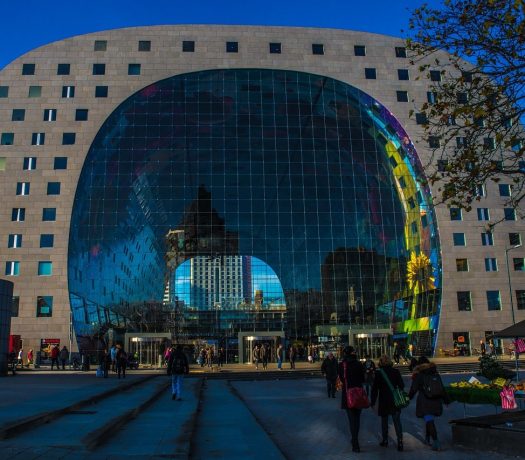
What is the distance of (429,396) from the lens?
411 inches

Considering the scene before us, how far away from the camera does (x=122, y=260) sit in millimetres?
54250

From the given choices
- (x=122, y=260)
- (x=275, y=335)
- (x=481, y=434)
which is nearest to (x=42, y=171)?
(x=122, y=260)

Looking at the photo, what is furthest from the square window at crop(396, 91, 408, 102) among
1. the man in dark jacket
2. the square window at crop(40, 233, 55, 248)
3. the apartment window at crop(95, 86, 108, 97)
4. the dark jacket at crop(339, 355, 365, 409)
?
the dark jacket at crop(339, 355, 365, 409)

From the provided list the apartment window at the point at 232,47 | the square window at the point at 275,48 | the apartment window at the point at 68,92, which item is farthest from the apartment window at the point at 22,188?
the square window at the point at 275,48

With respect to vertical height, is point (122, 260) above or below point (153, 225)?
below

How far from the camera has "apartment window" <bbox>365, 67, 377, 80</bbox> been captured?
56.2m

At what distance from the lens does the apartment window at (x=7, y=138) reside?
52719mm

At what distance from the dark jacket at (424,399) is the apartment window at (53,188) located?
1849 inches

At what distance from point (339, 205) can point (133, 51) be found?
88.2 feet

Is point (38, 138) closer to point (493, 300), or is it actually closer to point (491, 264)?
point (491, 264)

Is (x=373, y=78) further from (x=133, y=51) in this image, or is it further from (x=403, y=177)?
(x=133, y=51)

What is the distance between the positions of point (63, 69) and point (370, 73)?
32.2 m

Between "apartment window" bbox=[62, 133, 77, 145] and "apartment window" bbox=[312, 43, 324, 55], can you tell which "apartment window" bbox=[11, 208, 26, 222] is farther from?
"apartment window" bbox=[312, 43, 324, 55]

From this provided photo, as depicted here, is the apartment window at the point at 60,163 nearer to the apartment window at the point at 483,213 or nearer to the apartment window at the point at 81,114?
the apartment window at the point at 81,114
